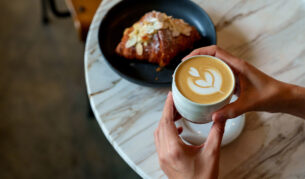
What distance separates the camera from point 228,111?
64 centimetres

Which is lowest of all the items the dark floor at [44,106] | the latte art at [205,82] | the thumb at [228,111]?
the dark floor at [44,106]

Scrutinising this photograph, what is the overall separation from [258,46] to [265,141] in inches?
13.7

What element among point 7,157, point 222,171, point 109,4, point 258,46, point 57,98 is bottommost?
point 7,157

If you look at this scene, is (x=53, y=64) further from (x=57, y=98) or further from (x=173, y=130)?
→ (x=173, y=130)

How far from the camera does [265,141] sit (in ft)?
2.65

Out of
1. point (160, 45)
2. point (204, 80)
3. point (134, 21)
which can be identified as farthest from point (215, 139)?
point (134, 21)

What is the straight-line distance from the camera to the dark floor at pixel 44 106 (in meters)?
1.53

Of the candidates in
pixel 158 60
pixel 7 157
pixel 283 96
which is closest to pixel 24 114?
pixel 7 157

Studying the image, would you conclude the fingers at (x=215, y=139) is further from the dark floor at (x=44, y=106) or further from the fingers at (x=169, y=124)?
the dark floor at (x=44, y=106)

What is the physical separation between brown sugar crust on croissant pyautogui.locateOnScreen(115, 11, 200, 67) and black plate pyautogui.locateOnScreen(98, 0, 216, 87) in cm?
2

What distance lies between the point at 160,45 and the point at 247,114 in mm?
358

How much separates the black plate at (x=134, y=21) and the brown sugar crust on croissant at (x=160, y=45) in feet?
0.08

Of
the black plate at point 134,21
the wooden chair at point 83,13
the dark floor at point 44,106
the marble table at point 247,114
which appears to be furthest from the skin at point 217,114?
the dark floor at point 44,106

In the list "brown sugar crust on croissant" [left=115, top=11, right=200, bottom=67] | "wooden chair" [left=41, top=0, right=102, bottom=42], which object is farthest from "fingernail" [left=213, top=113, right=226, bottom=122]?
"wooden chair" [left=41, top=0, right=102, bottom=42]
